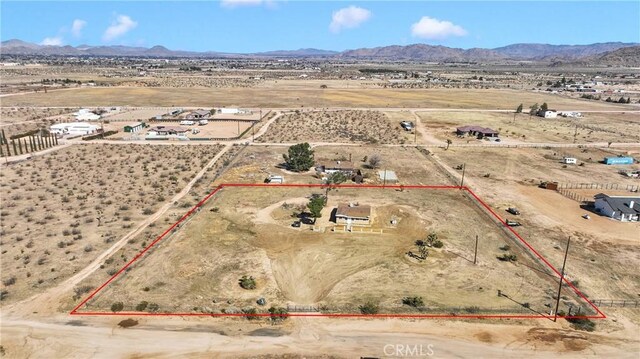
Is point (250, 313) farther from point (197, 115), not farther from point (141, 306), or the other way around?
point (197, 115)

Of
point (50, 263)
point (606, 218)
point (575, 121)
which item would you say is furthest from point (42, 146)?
point (575, 121)

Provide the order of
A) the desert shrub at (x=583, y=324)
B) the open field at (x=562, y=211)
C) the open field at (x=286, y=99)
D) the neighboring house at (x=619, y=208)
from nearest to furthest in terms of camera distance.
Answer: the desert shrub at (x=583, y=324) < the open field at (x=562, y=211) < the neighboring house at (x=619, y=208) < the open field at (x=286, y=99)

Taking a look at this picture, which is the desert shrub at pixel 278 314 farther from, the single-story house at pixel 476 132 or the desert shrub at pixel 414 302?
the single-story house at pixel 476 132

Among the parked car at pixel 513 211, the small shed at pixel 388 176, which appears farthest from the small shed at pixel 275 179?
the parked car at pixel 513 211

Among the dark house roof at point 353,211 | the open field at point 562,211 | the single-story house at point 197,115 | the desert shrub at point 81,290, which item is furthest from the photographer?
the single-story house at point 197,115

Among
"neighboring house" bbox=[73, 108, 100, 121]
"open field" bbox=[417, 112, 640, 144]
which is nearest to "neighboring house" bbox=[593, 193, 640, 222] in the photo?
"open field" bbox=[417, 112, 640, 144]

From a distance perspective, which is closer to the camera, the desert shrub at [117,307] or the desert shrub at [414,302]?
the desert shrub at [117,307]
